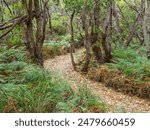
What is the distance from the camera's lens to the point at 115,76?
Answer: 12648 millimetres

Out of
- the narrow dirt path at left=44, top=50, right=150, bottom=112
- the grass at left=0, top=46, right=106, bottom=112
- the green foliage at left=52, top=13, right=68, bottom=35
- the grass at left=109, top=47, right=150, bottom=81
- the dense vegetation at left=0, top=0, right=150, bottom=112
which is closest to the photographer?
the grass at left=0, top=46, right=106, bottom=112

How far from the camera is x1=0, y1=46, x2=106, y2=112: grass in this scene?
302 inches

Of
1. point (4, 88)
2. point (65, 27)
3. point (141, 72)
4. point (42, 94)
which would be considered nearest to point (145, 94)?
point (141, 72)

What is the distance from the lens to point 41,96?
8250 millimetres

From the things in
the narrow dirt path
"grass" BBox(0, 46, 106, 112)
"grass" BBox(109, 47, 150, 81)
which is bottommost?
the narrow dirt path

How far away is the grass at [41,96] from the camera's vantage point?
7.66 m

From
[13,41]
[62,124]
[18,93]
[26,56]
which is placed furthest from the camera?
[13,41]

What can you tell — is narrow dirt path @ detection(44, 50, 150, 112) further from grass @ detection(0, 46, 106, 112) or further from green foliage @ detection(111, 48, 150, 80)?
green foliage @ detection(111, 48, 150, 80)

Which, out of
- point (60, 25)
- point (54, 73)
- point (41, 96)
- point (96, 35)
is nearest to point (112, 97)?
point (54, 73)

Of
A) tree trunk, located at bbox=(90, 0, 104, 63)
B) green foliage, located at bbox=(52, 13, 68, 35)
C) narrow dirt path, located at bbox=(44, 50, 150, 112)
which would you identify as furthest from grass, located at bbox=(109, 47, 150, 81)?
green foliage, located at bbox=(52, 13, 68, 35)

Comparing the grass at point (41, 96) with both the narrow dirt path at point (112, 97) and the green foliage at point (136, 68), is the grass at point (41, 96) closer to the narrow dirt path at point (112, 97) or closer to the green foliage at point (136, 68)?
the narrow dirt path at point (112, 97)

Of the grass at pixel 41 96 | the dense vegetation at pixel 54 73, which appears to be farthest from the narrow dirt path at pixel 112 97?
the grass at pixel 41 96

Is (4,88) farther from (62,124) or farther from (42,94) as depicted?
(62,124)

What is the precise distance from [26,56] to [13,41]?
12.4ft
